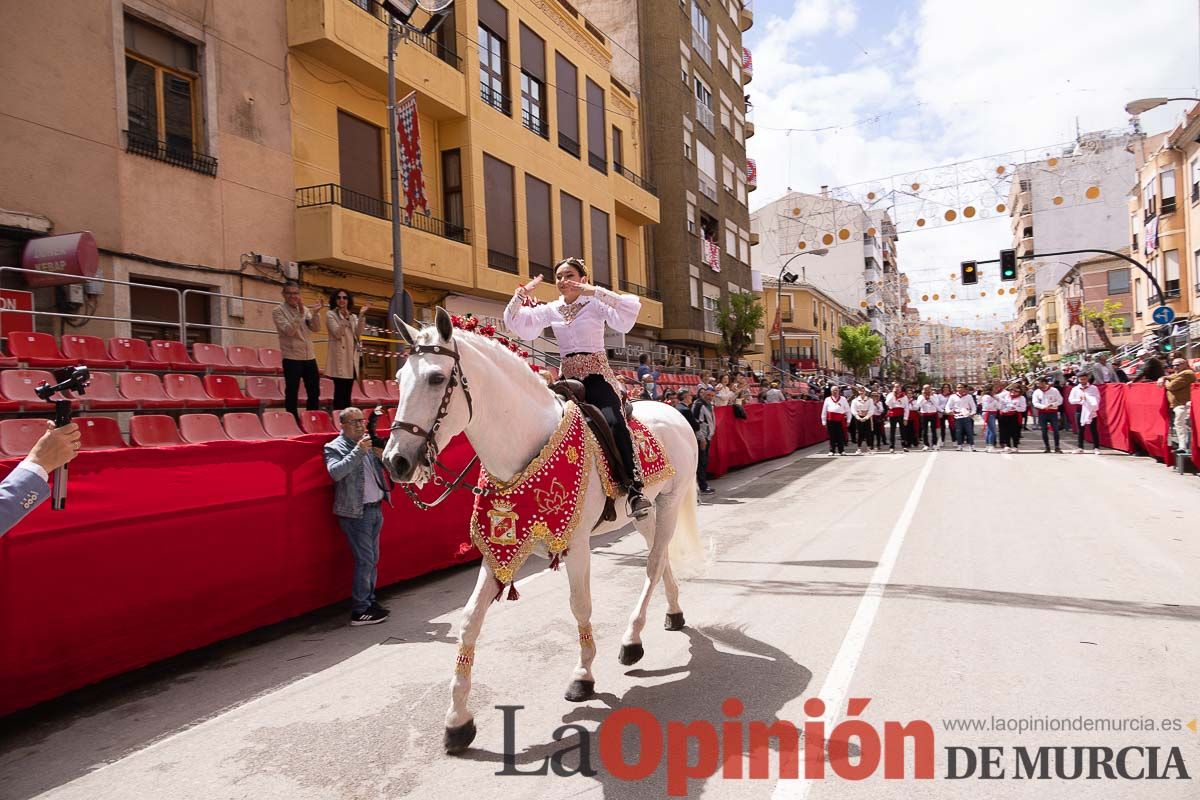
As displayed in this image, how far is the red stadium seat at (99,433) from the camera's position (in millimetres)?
7023

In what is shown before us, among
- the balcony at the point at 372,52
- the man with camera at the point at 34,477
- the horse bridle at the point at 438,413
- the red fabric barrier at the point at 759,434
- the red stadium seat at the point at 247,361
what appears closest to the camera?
the man with camera at the point at 34,477

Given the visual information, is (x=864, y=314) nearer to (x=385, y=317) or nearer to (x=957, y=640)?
(x=385, y=317)

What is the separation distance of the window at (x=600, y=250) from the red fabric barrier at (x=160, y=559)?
67.1 ft

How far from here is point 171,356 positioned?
1039 centimetres

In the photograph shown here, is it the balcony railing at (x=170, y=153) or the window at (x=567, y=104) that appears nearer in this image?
the balcony railing at (x=170, y=153)

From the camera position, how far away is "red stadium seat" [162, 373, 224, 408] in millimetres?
9562

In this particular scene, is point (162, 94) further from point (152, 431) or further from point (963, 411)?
point (963, 411)

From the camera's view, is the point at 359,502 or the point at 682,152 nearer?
the point at 359,502

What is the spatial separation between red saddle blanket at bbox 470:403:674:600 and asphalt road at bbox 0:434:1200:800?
3.26ft

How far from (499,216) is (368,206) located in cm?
463

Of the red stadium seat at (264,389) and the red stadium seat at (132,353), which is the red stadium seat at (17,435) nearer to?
the red stadium seat at (132,353)

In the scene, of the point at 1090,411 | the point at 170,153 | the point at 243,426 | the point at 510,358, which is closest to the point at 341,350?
the point at 243,426

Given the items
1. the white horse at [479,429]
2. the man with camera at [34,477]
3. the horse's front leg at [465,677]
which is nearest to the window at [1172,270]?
the white horse at [479,429]

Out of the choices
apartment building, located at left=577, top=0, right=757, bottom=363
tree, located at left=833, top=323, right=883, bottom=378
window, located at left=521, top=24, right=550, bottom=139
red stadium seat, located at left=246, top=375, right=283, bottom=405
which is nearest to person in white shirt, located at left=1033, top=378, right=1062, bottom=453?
apartment building, located at left=577, top=0, right=757, bottom=363
